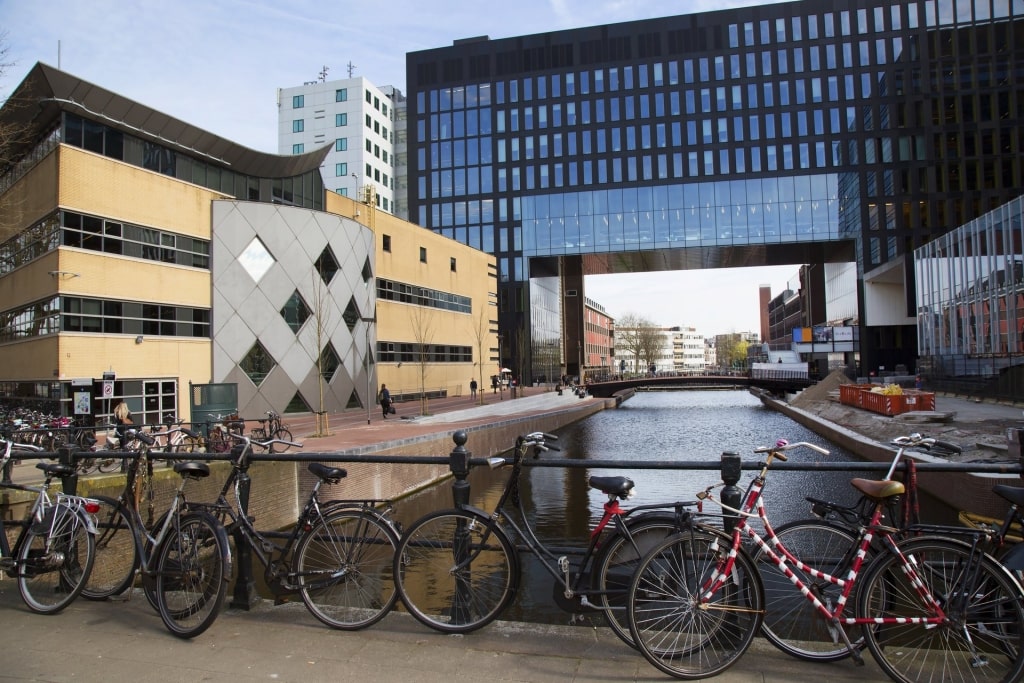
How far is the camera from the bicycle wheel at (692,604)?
3.39m

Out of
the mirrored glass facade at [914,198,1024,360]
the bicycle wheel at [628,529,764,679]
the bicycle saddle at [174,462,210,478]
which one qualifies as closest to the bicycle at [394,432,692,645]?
the bicycle wheel at [628,529,764,679]

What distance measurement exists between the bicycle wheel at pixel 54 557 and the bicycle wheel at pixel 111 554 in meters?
0.10

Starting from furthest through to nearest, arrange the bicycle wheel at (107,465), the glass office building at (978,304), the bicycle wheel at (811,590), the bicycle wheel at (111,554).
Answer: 1. the glass office building at (978,304)
2. the bicycle wheel at (107,465)
3. the bicycle wheel at (111,554)
4. the bicycle wheel at (811,590)

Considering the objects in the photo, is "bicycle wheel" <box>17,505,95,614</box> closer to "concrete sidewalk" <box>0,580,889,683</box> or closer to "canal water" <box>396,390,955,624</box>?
"concrete sidewalk" <box>0,580,889,683</box>

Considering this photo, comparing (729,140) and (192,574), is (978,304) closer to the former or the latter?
(729,140)

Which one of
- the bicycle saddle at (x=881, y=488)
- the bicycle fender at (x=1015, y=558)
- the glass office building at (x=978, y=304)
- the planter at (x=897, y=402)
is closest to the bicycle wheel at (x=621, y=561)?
the bicycle saddle at (x=881, y=488)

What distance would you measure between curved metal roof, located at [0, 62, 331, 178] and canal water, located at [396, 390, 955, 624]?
661 inches

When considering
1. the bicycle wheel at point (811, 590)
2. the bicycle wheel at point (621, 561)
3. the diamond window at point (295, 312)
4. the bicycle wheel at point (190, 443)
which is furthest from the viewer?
the diamond window at point (295, 312)

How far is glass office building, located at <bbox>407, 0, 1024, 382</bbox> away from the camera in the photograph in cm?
5653

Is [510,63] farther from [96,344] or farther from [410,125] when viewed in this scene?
[96,344]

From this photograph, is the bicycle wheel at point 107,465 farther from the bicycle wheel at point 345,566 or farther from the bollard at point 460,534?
the bollard at point 460,534

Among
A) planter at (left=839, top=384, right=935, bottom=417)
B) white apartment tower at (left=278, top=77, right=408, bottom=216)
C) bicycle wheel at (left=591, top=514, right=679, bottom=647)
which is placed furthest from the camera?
white apartment tower at (left=278, top=77, right=408, bottom=216)

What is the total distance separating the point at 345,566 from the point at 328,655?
59cm

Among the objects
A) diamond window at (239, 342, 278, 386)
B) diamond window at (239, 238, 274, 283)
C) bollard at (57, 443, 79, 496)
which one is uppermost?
diamond window at (239, 238, 274, 283)
